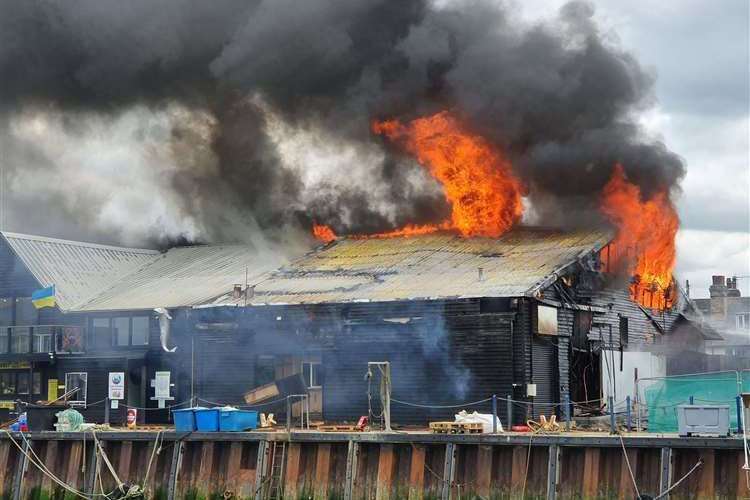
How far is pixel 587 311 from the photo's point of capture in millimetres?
40500

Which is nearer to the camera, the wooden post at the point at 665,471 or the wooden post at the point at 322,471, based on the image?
the wooden post at the point at 665,471

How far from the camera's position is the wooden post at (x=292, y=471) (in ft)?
97.0

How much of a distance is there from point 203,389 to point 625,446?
2051 centimetres

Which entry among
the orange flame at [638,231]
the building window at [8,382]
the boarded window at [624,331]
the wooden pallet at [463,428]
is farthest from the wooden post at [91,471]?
the boarded window at [624,331]

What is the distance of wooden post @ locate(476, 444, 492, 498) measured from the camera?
2738 centimetres

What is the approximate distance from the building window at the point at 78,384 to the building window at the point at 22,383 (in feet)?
6.79

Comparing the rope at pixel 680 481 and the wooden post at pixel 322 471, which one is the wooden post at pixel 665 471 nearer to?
the rope at pixel 680 481

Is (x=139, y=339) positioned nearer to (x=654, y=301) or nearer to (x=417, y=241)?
(x=417, y=241)

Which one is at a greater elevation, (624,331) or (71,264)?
(71,264)

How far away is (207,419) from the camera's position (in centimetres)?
3170

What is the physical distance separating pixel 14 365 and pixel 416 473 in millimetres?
23886

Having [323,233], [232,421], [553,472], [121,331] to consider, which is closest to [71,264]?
[121,331]

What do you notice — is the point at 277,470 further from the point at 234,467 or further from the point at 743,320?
the point at 743,320

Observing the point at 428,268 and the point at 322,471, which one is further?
the point at 428,268
